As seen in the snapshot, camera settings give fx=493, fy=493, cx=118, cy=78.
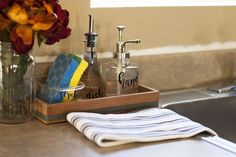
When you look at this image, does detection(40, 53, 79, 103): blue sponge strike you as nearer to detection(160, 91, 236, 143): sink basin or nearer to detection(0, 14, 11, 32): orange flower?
detection(0, 14, 11, 32): orange flower

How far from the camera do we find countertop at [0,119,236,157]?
91 cm

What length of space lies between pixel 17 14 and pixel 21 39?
0.17 ft

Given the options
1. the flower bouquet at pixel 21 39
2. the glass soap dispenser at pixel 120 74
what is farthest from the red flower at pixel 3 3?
the glass soap dispenser at pixel 120 74

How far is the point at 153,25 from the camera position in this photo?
4.56 ft

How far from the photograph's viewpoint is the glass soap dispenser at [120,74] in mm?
1198

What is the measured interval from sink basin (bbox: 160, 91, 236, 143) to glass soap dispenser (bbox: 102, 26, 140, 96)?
0.15 meters

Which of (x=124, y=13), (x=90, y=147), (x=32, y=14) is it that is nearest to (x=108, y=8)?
(x=124, y=13)

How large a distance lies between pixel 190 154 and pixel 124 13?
518 mm

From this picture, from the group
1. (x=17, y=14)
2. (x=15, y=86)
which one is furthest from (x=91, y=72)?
(x=17, y=14)

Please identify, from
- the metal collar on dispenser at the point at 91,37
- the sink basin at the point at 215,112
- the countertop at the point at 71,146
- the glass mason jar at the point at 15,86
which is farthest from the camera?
the sink basin at the point at 215,112

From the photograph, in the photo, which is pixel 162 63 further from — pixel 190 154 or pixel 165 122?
pixel 190 154

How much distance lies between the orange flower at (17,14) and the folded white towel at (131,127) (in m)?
0.23

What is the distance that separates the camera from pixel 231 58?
1.59 meters

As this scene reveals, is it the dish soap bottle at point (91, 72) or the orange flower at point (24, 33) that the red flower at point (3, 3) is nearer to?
the orange flower at point (24, 33)
